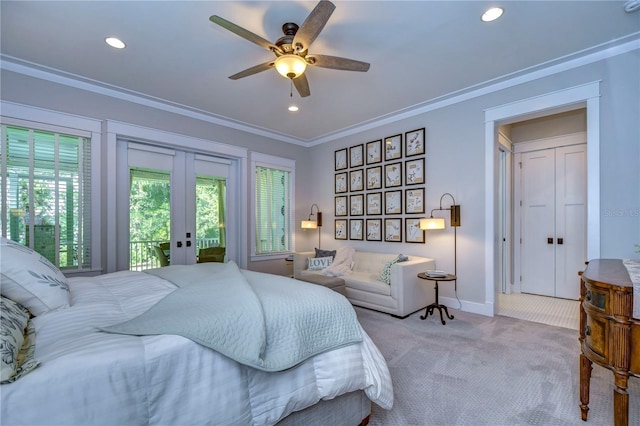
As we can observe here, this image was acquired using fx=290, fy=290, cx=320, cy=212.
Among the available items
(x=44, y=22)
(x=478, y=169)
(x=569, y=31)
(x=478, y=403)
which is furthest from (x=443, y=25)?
(x=44, y=22)

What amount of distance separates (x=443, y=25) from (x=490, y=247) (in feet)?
8.27

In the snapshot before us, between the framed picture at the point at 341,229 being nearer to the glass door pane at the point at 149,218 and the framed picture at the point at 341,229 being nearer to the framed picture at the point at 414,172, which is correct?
the framed picture at the point at 414,172

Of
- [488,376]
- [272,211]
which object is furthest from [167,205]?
[488,376]

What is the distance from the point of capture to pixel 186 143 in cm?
420

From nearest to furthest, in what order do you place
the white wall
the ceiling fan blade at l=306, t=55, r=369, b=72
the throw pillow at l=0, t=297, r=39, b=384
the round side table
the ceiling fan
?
the throw pillow at l=0, t=297, r=39, b=384, the ceiling fan, the ceiling fan blade at l=306, t=55, r=369, b=72, the white wall, the round side table

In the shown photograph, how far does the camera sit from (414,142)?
14.1ft

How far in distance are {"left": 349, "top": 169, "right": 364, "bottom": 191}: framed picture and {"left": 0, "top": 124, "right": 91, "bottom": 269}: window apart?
371 centimetres

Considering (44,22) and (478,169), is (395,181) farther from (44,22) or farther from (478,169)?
(44,22)

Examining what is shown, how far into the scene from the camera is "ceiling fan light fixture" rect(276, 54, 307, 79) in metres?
2.29

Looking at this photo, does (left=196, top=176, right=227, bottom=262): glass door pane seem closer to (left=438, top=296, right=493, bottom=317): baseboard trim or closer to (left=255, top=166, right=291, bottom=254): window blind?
(left=255, top=166, right=291, bottom=254): window blind

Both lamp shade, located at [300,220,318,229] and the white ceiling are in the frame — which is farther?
lamp shade, located at [300,220,318,229]

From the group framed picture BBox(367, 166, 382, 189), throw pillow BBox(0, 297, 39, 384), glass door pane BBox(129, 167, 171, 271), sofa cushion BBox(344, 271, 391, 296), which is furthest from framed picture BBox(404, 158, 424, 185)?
throw pillow BBox(0, 297, 39, 384)

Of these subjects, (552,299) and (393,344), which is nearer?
(393,344)

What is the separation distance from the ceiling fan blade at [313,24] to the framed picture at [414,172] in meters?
2.60
